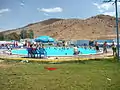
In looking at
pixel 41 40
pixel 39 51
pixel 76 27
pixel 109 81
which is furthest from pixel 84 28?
pixel 109 81

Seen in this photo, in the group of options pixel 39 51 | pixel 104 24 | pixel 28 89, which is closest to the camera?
pixel 28 89

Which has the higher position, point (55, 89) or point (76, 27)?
point (76, 27)

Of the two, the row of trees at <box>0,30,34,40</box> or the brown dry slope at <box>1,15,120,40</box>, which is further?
the brown dry slope at <box>1,15,120,40</box>

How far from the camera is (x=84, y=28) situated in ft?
451

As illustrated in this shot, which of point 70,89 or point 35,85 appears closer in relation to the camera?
point 70,89

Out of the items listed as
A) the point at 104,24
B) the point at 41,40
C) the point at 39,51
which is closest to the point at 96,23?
the point at 104,24

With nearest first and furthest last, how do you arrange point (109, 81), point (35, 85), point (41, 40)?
point (35, 85) → point (109, 81) → point (41, 40)

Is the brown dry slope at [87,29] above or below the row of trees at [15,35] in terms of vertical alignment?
above

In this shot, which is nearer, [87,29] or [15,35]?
[15,35]

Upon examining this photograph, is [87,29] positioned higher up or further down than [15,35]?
higher up

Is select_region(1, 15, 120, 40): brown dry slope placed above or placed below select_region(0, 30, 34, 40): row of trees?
above

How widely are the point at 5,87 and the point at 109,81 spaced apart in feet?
11.6

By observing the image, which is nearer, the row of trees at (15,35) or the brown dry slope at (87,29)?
the row of trees at (15,35)

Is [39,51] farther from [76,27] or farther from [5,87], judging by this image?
[76,27]
